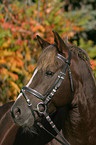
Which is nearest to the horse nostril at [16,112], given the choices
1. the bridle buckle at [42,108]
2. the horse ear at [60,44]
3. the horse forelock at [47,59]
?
the bridle buckle at [42,108]

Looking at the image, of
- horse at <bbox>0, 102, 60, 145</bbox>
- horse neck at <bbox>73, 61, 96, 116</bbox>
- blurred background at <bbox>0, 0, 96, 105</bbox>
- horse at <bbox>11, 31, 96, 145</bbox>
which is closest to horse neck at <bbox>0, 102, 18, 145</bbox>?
horse at <bbox>0, 102, 60, 145</bbox>

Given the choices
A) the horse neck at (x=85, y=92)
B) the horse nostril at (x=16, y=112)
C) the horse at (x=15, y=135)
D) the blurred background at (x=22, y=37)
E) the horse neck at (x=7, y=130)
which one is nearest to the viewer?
the horse nostril at (x=16, y=112)

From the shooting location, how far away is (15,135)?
228 cm

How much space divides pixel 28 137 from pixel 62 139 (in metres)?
0.43

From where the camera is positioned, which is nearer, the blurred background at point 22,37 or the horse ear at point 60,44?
the horse ear at point 60,44

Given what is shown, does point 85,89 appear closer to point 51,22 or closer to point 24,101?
point 24,101

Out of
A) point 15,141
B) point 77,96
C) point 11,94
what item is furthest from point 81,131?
point 11,94

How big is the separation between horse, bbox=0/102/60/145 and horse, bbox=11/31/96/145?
26cm

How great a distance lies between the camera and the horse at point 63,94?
5.61ft

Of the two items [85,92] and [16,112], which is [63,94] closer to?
[85,92]

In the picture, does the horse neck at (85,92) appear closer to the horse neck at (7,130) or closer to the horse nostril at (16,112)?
the horse nostril at (16,112)

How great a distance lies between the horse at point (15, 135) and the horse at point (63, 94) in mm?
258

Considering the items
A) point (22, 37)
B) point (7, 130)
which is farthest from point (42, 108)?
point (22, 37)

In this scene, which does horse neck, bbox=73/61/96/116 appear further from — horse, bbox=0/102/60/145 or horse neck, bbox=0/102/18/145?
horse neck, bbox=0/102/18/145
